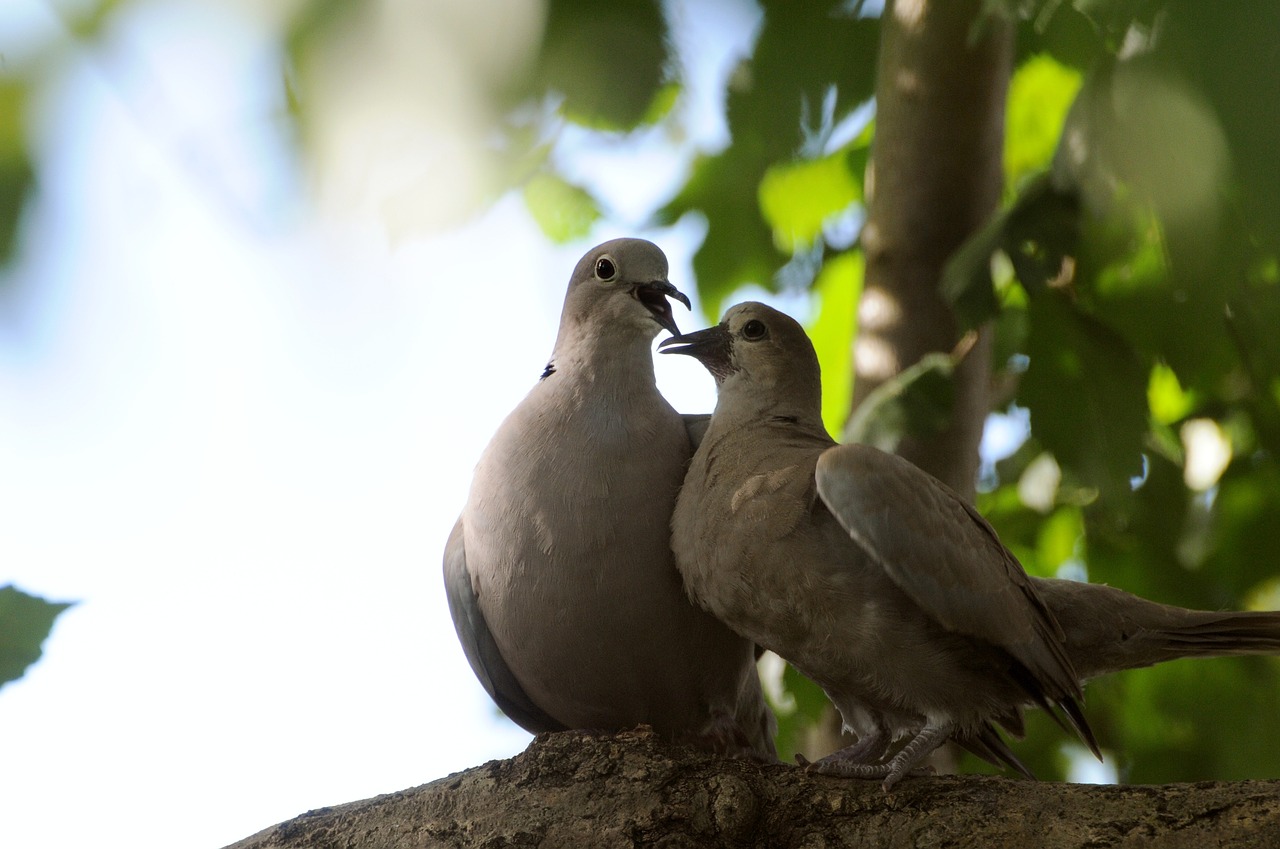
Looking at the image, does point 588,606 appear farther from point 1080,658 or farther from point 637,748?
point 1080,658

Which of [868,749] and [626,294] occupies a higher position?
[626,294]

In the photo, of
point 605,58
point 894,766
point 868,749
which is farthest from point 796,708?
point 605,58

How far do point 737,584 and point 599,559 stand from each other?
330mm

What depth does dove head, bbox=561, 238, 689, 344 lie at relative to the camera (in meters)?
3.22

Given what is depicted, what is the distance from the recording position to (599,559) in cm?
274

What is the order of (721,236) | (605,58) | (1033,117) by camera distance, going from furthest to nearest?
(1033,117), (721,236), (605,58)

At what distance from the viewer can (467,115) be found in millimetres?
1025

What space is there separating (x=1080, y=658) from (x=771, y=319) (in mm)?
1216

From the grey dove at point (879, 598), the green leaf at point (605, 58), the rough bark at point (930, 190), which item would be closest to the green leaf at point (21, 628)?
the grey dove at point (879, 598)

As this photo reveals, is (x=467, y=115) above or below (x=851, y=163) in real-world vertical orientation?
below

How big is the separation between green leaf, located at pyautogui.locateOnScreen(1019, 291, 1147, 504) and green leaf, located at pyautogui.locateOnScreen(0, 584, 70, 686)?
2730 mm

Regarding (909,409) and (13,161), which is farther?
(909,409)

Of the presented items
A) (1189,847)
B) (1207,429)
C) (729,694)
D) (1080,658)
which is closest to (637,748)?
(729,694)

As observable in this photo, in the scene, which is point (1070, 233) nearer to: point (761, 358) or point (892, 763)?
point (761, 358)
